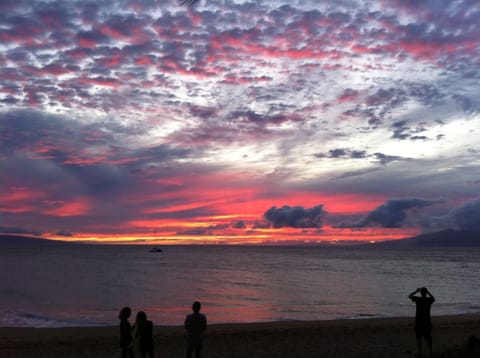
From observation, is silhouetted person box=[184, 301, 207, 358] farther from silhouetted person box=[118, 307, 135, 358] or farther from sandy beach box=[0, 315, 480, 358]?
sandy beach box=[0, 315, 480, 358]

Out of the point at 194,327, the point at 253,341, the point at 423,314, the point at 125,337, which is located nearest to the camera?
the point at 125,337

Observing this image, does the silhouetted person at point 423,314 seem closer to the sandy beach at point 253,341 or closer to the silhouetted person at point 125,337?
the sandy beach at point 253,341

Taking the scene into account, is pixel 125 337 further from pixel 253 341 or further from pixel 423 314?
pixel 253 341

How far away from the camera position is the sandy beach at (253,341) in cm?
1661

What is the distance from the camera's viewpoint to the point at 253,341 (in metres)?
19.3

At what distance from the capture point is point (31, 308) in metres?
33.1

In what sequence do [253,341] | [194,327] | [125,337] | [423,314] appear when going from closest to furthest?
1. [125,337]
2. [194,327]
3. [423,314]
4. [253,341]

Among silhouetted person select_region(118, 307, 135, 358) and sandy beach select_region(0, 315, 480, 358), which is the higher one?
silhouetted person select_region(118, 307, 135, 358)

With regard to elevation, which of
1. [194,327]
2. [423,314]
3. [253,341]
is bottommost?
[253,341]

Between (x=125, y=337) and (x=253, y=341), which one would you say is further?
(x=253, y=341)

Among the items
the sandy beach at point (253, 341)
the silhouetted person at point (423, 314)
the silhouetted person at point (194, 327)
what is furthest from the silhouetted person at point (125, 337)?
the silhouetted person at point (423, 314)

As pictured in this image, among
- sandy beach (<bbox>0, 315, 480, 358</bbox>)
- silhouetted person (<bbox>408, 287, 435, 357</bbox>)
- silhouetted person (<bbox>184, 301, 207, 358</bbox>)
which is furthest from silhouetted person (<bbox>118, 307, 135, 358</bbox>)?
silhouetted person (<bbox>408, 287, 435, 357</bbox>)

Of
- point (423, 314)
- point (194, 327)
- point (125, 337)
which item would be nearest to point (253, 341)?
point (423, 314)

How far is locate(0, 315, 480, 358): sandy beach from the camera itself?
1661 centimetres
